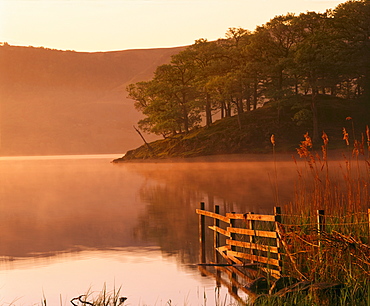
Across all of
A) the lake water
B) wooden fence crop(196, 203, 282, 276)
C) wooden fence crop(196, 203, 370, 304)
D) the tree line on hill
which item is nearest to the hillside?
the tree line on hill

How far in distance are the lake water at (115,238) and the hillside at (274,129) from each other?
63.1 ft

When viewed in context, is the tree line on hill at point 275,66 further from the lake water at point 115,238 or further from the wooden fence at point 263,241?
the wooden fence at point 263,241

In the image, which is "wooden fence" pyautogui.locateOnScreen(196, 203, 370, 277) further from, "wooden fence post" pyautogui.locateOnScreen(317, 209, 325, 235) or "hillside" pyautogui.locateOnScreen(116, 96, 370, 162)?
"hillside" pyautogui.locateOnScreen(116, 96, 370, 162)

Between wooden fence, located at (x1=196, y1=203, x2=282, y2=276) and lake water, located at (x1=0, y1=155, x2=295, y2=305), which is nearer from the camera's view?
wooden fence, located at (x1=196, y1=203, x2=282, y2=276)

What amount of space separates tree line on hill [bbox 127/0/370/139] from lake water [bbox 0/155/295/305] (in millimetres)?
21571

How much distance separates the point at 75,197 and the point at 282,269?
34371 millimetres

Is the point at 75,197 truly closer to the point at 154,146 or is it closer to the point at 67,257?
the point at 67,257

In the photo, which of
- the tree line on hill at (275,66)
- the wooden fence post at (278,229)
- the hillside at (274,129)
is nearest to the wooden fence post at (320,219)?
the wooden fence post at (278,229)

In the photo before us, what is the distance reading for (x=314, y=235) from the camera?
13.4 meters

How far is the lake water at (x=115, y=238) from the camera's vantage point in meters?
15.8

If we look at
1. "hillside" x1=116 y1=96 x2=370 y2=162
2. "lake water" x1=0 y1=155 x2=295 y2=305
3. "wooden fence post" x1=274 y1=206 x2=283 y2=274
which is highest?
"hillside" x1=116 y1=96 x2=370 y2=162

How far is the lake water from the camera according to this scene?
1579 cm

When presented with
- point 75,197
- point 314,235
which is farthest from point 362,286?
point 75,197

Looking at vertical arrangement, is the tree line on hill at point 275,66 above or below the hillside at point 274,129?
above
